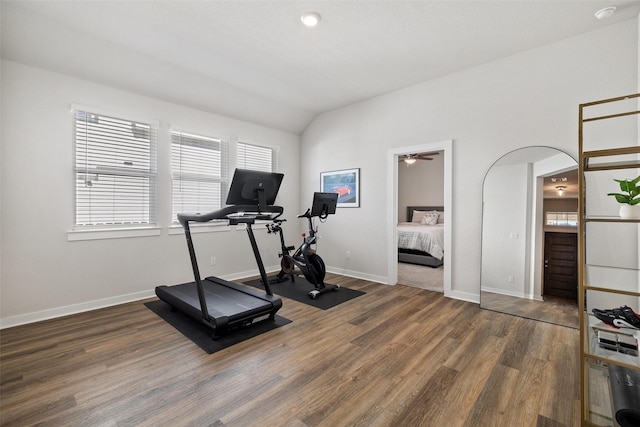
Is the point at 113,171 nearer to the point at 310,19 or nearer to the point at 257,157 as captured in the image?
the point at 257,157

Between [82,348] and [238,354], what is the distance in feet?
4.57

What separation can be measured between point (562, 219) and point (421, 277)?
93.9 inches

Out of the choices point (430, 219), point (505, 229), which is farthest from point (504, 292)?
point (430, 219)

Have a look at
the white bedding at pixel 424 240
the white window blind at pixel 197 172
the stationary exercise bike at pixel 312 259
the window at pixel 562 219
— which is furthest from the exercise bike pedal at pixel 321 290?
the window at pixel 562 219

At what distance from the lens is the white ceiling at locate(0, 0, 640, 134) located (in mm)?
2572

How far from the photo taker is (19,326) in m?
2.96

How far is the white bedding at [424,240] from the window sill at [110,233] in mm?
4669

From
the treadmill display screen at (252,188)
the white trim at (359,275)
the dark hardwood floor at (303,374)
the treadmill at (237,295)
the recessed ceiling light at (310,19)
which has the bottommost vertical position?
the dark hardwood floor at (303,374)

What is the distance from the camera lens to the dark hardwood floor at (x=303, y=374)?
67.8 inches

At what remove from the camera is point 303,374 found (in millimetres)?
2137

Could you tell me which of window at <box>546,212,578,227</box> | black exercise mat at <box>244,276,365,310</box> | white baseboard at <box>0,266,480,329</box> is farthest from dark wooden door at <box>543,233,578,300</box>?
black exercise mat at <box>244,276,365,310</box>

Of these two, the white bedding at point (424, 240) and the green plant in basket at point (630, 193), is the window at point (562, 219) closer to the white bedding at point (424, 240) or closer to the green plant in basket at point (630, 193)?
the green plant in basket at point (630, 193)

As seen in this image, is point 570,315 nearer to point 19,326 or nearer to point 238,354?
point 238,354

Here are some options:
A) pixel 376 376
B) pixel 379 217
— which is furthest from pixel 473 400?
pixel 379 217
